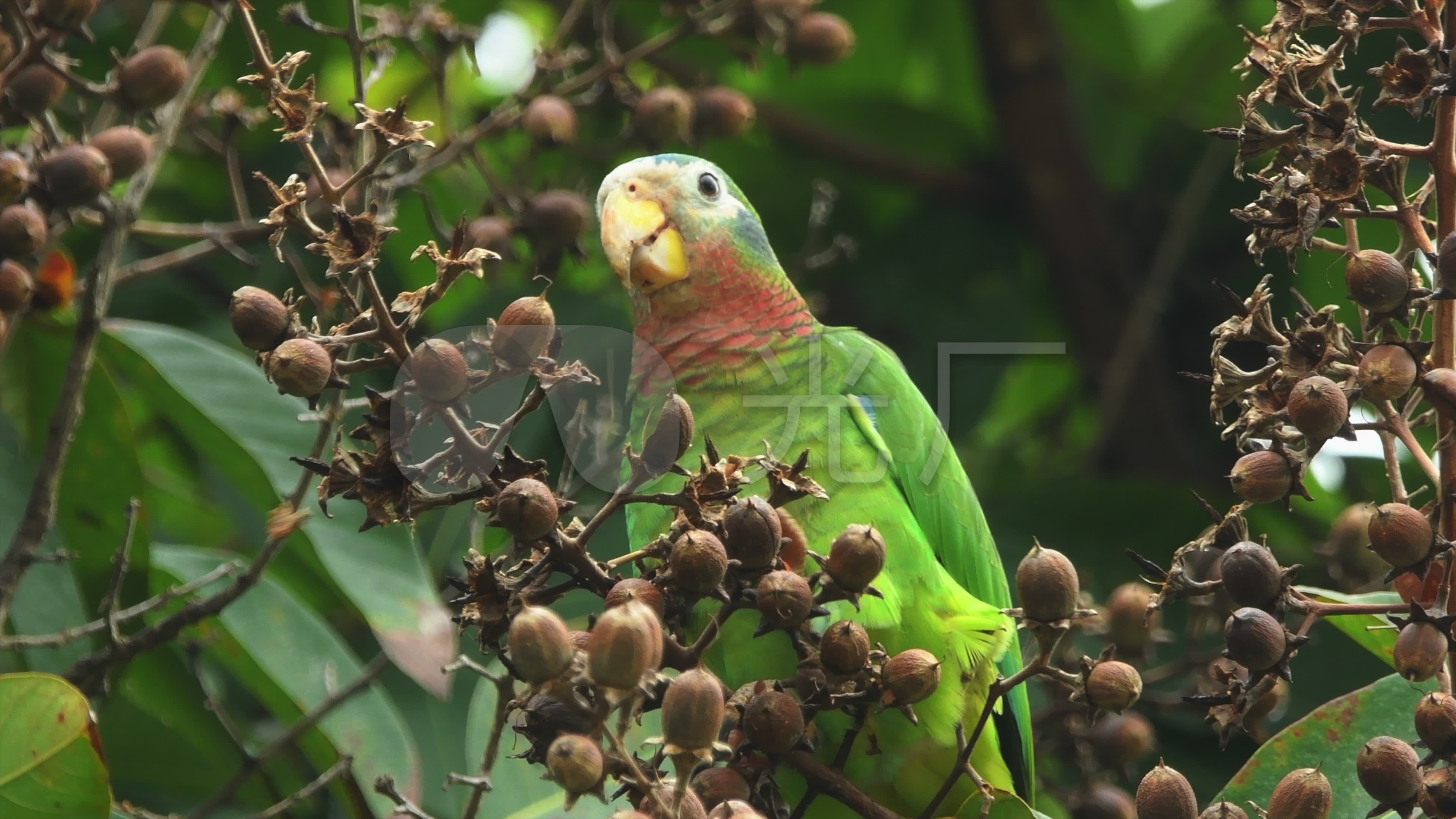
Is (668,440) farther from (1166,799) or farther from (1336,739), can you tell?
(1336,739)

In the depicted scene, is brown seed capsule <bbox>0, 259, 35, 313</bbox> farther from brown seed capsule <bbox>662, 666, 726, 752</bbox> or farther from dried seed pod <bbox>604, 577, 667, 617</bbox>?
brown seed capsule <bbox>662, 666, 726, 752</bbox>

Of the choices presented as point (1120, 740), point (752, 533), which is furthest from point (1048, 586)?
point (1120, 740)

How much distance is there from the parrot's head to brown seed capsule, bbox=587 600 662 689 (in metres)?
1.53

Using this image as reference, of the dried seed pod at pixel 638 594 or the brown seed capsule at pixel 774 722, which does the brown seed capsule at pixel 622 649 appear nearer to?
the dried seed pod at pixel 638 594

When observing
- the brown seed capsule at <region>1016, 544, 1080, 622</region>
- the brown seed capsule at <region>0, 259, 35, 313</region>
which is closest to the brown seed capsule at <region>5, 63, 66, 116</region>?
the brown seed capsule at <region>0, 259, 35, 313</region>

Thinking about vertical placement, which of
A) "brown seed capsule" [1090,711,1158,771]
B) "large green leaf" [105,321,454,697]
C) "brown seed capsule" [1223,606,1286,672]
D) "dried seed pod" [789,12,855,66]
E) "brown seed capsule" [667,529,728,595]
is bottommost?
"brown seed capsule" [1090,711,1158,771]

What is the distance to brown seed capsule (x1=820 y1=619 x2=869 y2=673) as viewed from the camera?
1.69 meters

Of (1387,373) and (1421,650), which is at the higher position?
(1387,373)

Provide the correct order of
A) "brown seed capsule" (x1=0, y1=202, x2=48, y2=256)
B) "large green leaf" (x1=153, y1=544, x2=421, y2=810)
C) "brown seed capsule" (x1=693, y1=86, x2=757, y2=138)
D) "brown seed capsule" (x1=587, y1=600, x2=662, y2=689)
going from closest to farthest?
"brown seed capsule" (x1=587, y1=600, x2=662, y2=689), "brown seed capsule" (x1=0, y1=202, x2=48, y2=256), "large green leaf" (x1=153, y1=544, x2=421, y2=810), "brown seed capsule" (x1=693, y1=86, x2=757, y2=138)

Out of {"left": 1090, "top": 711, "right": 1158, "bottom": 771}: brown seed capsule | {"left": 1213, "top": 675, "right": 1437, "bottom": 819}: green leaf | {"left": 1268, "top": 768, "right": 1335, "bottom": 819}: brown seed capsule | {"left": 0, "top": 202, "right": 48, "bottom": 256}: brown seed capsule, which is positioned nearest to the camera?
{"left": 1268, "top": 768, "right": 1335, "bottom": 819}: brown seed capsule

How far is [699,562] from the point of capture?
151 centimetres

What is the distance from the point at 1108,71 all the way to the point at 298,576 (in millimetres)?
2616

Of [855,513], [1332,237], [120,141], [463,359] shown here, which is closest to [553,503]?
[463,359]

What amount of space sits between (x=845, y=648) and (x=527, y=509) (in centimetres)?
44
